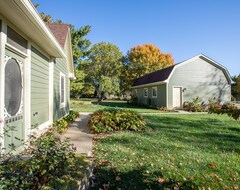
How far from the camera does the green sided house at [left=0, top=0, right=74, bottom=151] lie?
3.51 metres

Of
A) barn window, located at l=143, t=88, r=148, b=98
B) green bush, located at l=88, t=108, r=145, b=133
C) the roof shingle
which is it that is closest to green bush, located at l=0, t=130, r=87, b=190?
green bush, located at l=88, t=108, r=145, b=133

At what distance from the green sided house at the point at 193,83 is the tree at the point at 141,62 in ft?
56.5

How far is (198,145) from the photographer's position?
5699mm

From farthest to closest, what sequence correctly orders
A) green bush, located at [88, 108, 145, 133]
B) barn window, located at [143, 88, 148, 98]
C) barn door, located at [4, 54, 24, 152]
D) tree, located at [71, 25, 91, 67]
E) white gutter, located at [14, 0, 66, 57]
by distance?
barn window, located at [143, 88, 148, 98] → tree, located at [71, 25, 91, 67] → green bush, located at [88, 108, 145, 133] → barn door, located at [4, 54, 24, 152] → white gutter, located at [14, 0, 66, 57]

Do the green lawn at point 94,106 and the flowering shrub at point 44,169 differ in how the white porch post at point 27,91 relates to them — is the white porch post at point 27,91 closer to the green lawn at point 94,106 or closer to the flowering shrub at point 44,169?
the flowering shrub at point 44,169

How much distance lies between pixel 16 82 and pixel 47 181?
2.75 meters

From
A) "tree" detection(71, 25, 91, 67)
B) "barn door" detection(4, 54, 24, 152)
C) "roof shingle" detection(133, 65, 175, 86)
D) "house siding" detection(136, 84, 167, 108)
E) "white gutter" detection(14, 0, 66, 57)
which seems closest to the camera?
"white gutter" detection(14, 0, 66, 57)

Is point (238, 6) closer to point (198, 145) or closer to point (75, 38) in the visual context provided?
point (198, 145)

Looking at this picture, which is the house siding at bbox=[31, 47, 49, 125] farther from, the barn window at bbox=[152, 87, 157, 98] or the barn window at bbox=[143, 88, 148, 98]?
the barn window at bbox=[143, 88, 148, 98]

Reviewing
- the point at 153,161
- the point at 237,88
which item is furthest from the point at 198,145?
the point at 237,88

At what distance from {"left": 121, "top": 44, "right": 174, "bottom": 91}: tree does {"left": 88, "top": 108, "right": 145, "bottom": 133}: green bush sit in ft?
94.4

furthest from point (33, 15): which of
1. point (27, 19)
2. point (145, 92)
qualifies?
point (145, 92)

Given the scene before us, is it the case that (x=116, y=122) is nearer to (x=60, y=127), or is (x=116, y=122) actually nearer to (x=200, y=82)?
(x=60, y=127)

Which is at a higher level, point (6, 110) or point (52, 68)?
point (52, 68)
